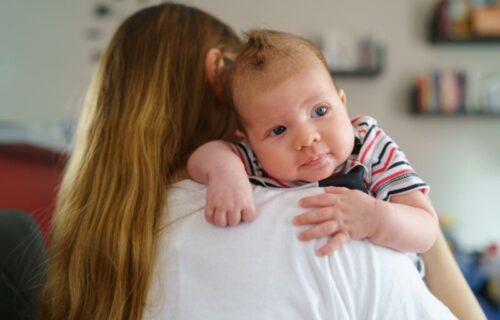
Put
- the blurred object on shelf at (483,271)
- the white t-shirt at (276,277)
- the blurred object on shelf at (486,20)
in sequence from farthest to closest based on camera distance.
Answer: the blurred object on shelf at (486,20) < the blurred object on shelf at (483,271) < the white t-shirt at (276,277)

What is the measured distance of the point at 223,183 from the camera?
81 cm

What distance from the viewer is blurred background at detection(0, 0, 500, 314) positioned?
11.7 ft

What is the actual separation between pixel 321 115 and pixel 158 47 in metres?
0.45

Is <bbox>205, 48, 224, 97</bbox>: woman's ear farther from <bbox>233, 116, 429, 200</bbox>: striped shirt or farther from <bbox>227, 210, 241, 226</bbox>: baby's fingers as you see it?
<bbox>227, 210, 241, 226</bbox>: baby's fingers

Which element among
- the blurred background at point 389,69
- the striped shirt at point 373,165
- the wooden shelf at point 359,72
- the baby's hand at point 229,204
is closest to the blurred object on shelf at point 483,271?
the blurred background at point 389,69

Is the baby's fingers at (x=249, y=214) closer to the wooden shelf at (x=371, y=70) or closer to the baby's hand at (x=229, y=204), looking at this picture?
the baby's hand at (x=229, y=204)

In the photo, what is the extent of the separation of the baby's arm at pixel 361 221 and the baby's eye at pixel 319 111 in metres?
0.18

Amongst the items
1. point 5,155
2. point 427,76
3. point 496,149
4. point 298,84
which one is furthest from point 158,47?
point 496,149

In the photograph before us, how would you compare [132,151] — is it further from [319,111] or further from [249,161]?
[319,111]

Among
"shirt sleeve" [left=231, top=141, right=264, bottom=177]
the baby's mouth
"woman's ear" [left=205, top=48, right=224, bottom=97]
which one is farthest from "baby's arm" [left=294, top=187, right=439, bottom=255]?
"woman's ear" [left=205, top=48, right=224, bottom=97]

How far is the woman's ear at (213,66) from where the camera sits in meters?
1.11

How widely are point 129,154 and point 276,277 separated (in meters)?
0.44

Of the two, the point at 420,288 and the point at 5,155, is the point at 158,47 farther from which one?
the point at 5,155

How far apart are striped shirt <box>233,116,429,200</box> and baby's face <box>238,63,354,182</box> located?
0.04 metres
